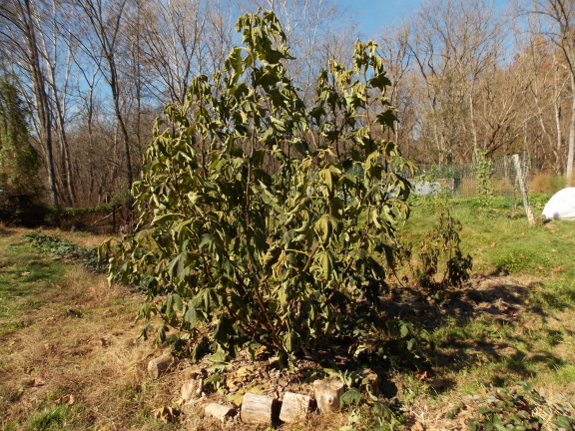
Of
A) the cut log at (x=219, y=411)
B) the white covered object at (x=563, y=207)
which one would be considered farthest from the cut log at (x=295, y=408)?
the white covered object at (x=563, y=207)

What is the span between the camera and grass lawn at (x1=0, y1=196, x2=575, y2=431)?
242 cm

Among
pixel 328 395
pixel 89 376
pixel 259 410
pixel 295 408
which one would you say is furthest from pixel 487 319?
pixel 89 376

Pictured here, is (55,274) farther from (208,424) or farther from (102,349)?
(208,424)

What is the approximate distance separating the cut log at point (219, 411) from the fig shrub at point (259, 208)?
15.8 inches

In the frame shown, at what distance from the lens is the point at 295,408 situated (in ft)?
7.91

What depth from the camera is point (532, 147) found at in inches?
1161

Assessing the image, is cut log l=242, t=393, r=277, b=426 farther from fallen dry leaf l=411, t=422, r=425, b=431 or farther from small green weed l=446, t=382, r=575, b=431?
small green weed l=446, t=382, r=575, b=431

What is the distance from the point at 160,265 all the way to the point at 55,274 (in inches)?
175

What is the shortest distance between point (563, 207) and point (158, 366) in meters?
8.36

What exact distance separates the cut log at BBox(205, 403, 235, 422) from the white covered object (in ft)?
26.7

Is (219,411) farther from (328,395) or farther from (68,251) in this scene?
(68,251)

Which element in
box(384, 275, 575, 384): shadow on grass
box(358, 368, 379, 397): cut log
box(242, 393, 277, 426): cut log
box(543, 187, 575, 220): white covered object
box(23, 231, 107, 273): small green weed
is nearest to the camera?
box(242, 393, 277, 426): cut log

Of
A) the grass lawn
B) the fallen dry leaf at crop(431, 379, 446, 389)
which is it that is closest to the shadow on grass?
the grass lawn

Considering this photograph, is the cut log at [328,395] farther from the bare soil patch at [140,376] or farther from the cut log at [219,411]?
the cut log at [219,411]
